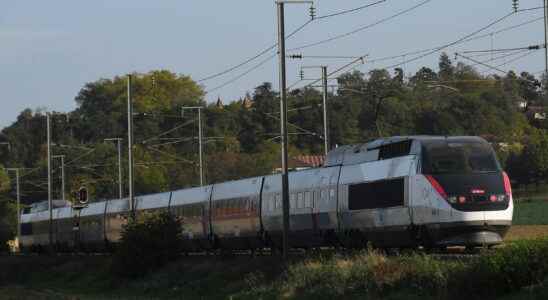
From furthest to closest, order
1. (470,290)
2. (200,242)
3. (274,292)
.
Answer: (200,242) → (274,292) → (470,290)

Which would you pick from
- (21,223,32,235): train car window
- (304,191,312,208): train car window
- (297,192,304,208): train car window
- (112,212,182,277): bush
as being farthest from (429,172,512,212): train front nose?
(21,223,32,235): train car window

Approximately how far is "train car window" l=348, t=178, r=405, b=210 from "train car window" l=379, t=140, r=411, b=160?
815 millimetres

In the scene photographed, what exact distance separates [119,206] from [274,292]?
38081mm

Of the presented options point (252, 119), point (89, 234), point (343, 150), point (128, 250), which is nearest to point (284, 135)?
point (343, 150)

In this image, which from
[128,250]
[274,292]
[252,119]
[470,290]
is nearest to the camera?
[470,290]

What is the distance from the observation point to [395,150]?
37000 millimetres

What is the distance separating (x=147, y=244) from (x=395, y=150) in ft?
53.3

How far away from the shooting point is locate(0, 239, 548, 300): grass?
79.3ft

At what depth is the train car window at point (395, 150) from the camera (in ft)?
119

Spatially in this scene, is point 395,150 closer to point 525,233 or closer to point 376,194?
point 376,194

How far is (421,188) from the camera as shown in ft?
113

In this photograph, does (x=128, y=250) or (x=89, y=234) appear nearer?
(x=128, y=250)

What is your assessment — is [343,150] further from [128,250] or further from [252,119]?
[252,119]

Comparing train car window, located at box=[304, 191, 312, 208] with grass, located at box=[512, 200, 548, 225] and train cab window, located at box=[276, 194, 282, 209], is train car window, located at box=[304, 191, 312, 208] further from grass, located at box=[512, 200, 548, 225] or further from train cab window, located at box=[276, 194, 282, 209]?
grass, located at box=[512, 200, 548, 225]
